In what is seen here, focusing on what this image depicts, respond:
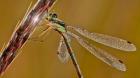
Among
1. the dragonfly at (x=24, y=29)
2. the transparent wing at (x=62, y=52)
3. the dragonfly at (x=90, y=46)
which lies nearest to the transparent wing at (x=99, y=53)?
the dragonfly at (x=90, y=46)

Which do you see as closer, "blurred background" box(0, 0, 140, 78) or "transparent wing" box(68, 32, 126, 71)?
"transparent wing" box(68, 32, 126, 71)

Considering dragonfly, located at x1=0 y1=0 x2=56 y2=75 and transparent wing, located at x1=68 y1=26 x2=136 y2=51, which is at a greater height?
dragonfly, located at x1=0 y1=0 x2=56 y2=75

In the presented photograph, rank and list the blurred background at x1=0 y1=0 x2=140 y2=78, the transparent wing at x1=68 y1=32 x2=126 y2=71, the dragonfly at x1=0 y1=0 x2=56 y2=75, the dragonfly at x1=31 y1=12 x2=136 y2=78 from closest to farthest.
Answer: the dragonfly at x1=0 y1=0 x2=56 y2=75
the dragonfly at x1=31 y1=12 x2=136 y2=78
the transparent wing at x1=68 y1=32 x2=126 y2=71
the blurred background at x1=0 y1=0 x2=140 y2=78

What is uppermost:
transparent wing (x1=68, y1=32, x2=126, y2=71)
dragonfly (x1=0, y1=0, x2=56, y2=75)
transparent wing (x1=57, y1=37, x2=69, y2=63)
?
dragonfly (x1=0, y1=0, x2=56, y2=75)

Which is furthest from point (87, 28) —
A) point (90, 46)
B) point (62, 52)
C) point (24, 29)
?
point (24, 29)

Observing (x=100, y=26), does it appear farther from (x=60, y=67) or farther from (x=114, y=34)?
(x=60, y=67)

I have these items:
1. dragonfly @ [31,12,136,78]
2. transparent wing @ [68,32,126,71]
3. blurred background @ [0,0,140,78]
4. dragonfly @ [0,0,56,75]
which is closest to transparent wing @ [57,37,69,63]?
dragonfly @ [31,12,136,78]

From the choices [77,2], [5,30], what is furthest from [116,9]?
[5,30]

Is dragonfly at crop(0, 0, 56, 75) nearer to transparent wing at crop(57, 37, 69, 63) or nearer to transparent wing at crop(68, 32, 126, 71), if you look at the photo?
transparent wing at crop(57, 37, 69, 63)
